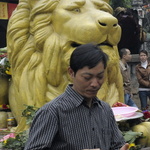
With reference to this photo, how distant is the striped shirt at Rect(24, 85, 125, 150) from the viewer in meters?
1.92

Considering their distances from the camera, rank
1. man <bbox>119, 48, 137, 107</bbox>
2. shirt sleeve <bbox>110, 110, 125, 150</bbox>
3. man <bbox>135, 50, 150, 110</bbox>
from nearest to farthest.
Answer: shirt sleeve <bbox>110, 110, 125, 150</bbox> → man <bbox>119, 48, 137, 107</bbox> → man <bbox>135, 50, 150, 110</bbox>

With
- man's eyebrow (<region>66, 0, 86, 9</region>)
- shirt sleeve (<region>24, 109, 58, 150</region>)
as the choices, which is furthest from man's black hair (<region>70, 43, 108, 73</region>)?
man's eyebrow (<region>66, 0, 86, 9</region>)

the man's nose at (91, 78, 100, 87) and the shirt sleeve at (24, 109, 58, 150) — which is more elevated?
Answer: the man's nose at (91, 78, 100, 87)

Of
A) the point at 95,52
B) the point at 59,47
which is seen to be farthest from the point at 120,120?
the point at 95,52

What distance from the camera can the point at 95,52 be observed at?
194cm

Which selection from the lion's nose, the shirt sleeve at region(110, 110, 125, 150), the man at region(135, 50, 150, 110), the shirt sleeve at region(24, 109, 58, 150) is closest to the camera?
the shirt sleeve at region(24, 109, 58, 150)

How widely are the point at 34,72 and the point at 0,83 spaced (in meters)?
0.80

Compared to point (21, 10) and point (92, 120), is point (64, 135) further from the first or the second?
point (21, 10)

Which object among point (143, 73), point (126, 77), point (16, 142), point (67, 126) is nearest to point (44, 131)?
point (67, 126)

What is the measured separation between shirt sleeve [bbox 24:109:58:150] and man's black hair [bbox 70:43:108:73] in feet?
0.78

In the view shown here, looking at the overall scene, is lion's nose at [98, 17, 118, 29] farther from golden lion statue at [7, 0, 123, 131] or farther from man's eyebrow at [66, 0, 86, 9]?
man's eyebrow at [66, 0, 86, 9]

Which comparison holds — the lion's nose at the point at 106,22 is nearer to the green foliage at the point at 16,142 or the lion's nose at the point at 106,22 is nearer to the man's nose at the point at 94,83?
the green foliage at the point at 16,142

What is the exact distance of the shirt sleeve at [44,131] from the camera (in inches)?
74.9

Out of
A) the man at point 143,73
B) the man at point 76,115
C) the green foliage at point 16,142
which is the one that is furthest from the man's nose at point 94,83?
the man at point 143,73
